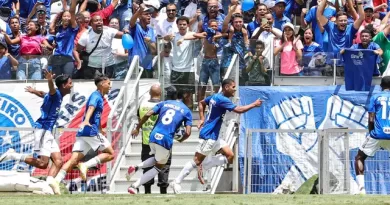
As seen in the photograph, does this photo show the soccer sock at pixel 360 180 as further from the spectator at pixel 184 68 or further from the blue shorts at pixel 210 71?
the spectator at pixel 184 68

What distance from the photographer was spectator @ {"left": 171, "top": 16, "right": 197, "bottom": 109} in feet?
75.1

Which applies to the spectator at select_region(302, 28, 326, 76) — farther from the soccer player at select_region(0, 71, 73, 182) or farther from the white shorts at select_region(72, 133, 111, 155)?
the white shorts at select_region(72, 133, 111, 155)

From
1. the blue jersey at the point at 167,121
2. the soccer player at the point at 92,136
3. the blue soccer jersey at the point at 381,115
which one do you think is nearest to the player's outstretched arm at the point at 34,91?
the soccer player at the point at 92,136

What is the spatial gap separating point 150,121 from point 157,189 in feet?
5.37

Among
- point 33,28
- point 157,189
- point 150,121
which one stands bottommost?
point 157,189

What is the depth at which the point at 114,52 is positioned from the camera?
23438 mm

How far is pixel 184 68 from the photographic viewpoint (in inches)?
908

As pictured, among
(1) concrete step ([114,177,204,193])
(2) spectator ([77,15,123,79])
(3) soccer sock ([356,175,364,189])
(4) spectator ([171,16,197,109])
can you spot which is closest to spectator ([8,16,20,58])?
(2) spectator ([77,15,123,79])

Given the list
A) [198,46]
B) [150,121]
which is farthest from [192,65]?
[150,121]

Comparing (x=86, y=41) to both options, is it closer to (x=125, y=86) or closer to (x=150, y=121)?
(x=125, y=86)

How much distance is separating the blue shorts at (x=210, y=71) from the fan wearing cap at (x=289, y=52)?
134cm

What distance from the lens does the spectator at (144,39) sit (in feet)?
76.4

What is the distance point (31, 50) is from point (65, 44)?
0.96 metres

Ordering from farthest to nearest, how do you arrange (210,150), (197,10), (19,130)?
(197,10)
(19,130)
(210,150)
